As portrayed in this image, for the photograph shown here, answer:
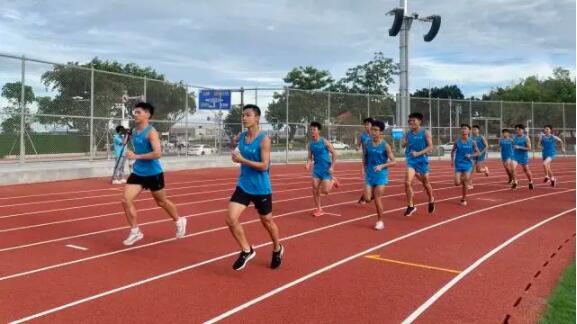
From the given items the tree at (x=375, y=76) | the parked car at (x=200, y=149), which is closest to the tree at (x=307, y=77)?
the tree at (x=375, y=76)

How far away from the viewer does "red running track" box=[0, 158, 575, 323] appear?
476 centimetres

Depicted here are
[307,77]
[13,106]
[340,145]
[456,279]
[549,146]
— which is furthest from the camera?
[307,77]

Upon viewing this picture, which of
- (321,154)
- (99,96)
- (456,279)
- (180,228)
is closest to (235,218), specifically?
(180,228)

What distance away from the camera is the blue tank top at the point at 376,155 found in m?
8.96

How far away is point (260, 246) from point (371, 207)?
4.36 metres

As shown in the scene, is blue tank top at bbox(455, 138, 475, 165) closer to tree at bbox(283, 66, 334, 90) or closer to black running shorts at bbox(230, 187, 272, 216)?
black running shorts at bbox(230, 187, 272, 216)

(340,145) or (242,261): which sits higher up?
(340,145)

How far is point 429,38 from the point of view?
36.4m

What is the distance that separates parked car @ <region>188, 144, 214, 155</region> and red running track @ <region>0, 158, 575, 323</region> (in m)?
11.6

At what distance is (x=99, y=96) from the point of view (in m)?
17.9

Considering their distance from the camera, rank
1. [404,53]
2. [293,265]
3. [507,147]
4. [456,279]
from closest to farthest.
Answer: [456,279]
[293,265]
[507,147]
[404,53]

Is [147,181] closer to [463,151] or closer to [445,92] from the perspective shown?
[463,151]

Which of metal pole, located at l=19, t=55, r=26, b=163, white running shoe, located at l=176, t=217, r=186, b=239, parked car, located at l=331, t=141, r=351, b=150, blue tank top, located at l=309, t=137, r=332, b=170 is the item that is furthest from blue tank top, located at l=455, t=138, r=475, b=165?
parked car, located at l=331, t=141, r=351, b=150

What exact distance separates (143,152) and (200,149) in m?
16.3
